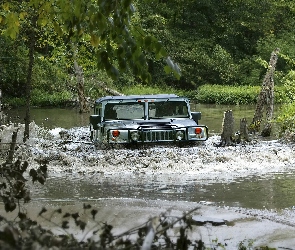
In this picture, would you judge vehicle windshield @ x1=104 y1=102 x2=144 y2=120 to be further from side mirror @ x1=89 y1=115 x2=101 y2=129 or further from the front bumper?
the front bumper

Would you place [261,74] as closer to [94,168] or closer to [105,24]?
[94,168]

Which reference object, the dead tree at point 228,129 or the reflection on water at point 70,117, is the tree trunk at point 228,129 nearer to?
the dead tree at point 228,129

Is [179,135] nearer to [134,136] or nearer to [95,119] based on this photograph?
[134,136]

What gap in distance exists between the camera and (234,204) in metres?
8.97

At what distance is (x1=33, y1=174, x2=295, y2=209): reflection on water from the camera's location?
366 inches

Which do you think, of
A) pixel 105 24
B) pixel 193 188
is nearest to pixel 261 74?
pixel 193 188

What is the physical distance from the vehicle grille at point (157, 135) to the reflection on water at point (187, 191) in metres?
2.40

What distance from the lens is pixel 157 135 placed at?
537 inches

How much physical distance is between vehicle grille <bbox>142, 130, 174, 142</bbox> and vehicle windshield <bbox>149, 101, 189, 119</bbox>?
1026 millimetres

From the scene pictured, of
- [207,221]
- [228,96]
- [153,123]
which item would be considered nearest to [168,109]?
[153,123]

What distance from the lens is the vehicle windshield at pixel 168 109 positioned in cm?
1472

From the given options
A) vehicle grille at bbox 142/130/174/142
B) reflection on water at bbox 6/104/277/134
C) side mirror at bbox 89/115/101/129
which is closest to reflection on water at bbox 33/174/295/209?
vehicle grille at bbox 142/130/174/142

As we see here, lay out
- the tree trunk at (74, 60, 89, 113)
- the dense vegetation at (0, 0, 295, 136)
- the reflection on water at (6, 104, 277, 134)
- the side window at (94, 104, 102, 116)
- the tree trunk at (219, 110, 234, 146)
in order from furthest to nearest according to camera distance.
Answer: the dense vegetation at (0, 0, 295, 136), the tree trunk at (74, 60, 89, 113), the reflection on water at (6, 104, 277, 134), the tree trunk at (219, 110, 234, 146), the side window at (94, 104, 102, 116)

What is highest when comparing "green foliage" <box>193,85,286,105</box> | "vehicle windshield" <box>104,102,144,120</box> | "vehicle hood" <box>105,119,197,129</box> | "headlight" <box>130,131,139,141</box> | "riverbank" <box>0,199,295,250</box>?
"vehicle windshield" <box>104,102,144,120</box>
